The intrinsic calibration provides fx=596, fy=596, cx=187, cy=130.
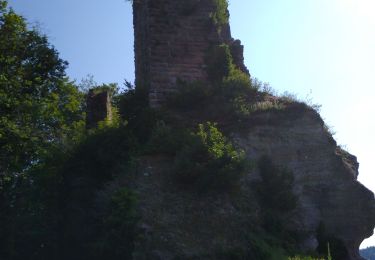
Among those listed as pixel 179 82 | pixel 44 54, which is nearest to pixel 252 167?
pixel 179 82

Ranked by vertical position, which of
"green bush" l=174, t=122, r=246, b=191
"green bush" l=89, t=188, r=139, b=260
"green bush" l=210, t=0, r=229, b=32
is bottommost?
"green bush" l=89, t=188, r=139, b=260

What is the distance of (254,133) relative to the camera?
46.3ft

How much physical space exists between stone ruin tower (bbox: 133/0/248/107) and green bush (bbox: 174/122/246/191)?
3.89 m

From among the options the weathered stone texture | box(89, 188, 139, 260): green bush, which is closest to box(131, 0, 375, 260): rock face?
box(89, 188, 139, 260): green bush

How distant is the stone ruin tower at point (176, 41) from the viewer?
54.6ft

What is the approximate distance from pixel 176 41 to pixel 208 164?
6018 millimetres

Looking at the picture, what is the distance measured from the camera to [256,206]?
497 inches

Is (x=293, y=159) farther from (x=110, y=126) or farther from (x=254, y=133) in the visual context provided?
(x=110, y=126)

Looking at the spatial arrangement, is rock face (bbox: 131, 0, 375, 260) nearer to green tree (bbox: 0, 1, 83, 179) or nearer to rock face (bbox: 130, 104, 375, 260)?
rock face (bbox: 130, 104, 375, 260)

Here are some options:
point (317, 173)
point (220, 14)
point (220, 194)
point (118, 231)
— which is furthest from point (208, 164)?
point (220, 14)

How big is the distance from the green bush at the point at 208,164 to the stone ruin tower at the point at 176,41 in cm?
389

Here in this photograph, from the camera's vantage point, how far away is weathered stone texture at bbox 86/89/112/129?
52.9ft

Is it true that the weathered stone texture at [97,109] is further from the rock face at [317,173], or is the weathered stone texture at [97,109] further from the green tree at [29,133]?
the rock face at [317,173]

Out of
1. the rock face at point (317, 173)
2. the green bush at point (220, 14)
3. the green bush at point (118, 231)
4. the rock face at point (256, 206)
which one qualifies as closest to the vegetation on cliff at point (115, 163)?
the green bush at point (118, 231)
